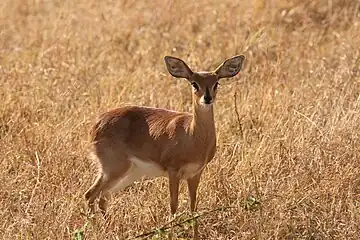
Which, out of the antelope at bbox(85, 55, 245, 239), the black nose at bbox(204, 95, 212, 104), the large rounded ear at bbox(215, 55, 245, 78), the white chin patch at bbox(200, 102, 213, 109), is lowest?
the antelope at bbox(85, 55, 245, 239)

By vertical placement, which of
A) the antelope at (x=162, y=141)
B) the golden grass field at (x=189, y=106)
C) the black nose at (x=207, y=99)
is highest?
the black nose at (x=207, y=99)

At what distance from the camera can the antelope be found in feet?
17.1

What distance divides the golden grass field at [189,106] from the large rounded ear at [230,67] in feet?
2.34

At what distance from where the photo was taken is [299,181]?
5.81 meters

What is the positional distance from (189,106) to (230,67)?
6.18 ft

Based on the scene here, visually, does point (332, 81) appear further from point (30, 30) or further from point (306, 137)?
point (30, 30)

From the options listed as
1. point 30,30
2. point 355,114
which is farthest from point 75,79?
point 355,114

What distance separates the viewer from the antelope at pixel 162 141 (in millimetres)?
5227

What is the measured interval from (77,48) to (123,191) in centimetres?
278

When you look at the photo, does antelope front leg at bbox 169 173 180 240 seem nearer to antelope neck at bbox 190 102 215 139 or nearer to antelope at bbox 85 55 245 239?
antelope at bbox 85 55 245 239

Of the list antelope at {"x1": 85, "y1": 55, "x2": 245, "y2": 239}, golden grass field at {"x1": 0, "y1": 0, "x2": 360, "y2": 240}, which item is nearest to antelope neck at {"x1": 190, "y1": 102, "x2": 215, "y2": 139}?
antelope at {"x1": 85, "y1": 55, "x2": 245, "y2": 239}

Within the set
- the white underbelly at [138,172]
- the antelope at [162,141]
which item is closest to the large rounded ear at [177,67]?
the antelope at [162,141]

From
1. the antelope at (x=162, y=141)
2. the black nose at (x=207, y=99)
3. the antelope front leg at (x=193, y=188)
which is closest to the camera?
the black nose at (x=207, y=99)

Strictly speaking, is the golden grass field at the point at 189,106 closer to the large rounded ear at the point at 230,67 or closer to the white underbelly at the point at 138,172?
the white underbelly at the point at 138,172
